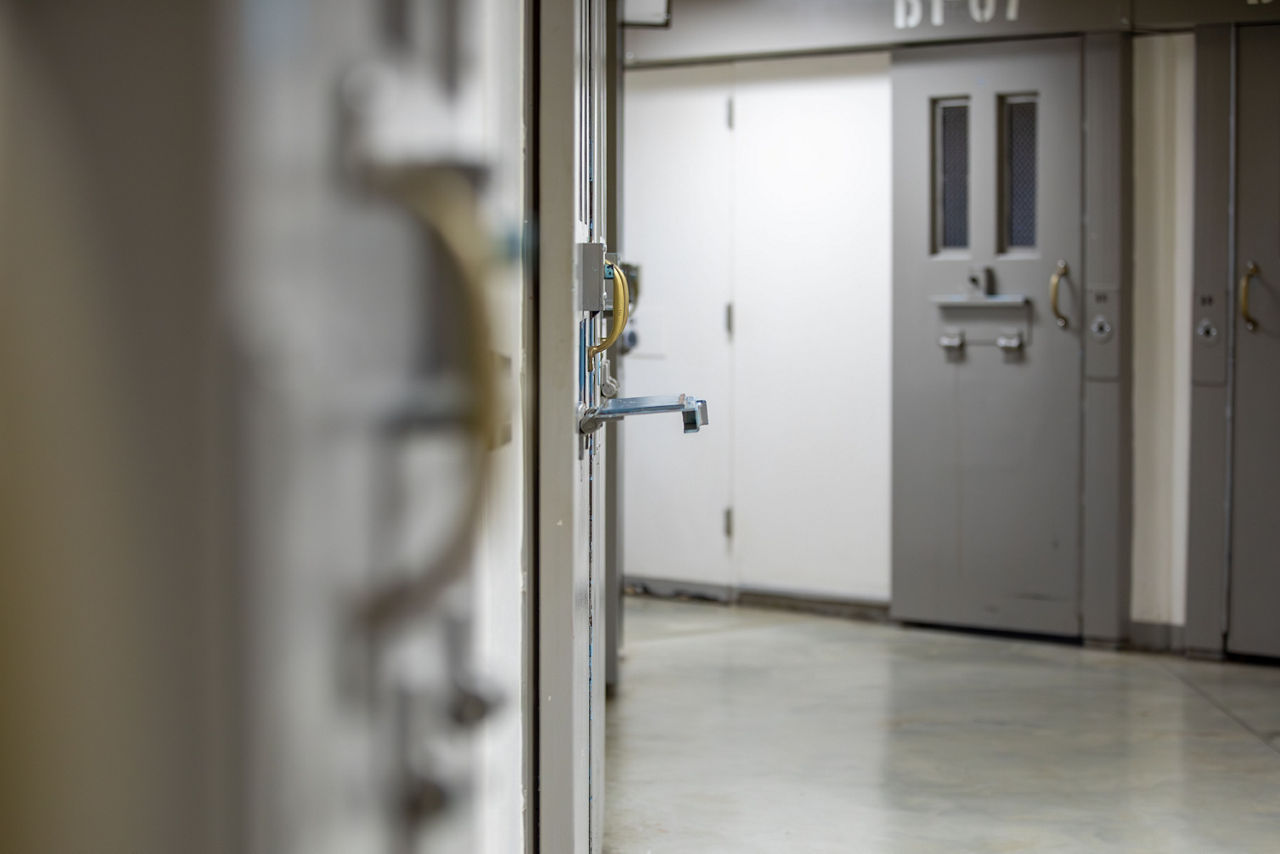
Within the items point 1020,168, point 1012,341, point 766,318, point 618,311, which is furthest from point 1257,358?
point 618,311

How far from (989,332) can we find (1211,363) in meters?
0.72

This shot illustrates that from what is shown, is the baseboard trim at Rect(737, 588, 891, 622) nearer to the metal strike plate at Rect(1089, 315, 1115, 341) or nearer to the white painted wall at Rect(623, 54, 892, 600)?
the white painted wall at Rect(623, 54, 892, 600)

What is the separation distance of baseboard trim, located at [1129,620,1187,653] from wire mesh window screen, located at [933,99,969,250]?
1.46 metres

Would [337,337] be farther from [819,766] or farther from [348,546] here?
[819,766]

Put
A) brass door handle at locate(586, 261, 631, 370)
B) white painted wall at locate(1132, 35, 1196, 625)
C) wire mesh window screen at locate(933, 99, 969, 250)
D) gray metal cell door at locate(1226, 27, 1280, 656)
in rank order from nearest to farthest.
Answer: brass door handle at locate(586, 261, 631, 370), gray metal cell door at locate(1226, 27, 1280, 656), white painted wall at locate(1132, 35, 1196, 625), wire mesh window screen at locate(933, 99, 969, 250)

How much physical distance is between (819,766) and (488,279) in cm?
220

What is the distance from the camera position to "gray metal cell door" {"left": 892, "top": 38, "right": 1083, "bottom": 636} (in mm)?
4555

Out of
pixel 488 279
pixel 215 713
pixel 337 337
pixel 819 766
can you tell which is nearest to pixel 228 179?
pixel 337 337

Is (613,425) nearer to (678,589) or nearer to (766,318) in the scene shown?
(766,318)

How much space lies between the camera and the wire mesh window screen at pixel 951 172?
15.3ft

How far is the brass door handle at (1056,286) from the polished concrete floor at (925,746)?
1123mm

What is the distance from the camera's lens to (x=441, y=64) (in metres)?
1.51

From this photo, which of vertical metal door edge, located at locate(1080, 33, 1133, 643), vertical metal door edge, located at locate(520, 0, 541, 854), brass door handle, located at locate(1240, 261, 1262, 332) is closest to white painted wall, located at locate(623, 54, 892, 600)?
vertical metal door edge, located at locate(1080, 33, 1133, 643)

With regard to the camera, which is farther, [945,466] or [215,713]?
[945,466]
